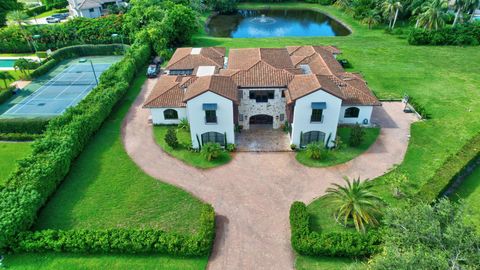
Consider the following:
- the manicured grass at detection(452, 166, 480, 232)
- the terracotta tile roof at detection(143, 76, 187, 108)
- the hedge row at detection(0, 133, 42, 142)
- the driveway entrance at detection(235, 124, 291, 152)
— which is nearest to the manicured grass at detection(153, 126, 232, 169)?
the driveway entrance at detection(235, 124, 291, 152)

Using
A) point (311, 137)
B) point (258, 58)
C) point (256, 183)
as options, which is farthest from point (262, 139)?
point (258, 58)

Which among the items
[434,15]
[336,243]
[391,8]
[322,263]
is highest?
[391,8]

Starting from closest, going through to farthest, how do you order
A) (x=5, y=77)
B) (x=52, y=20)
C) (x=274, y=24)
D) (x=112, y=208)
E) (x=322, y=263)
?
(x=322, y=263)
(x=112, y=208)
(x=5, y=77)
(x=52, y=20)
(x=274, y=24)

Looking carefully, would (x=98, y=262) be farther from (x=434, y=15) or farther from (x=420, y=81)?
(x=434, y=15)

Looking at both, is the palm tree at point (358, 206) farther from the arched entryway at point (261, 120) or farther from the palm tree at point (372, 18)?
the palm tree at point (372, 18)

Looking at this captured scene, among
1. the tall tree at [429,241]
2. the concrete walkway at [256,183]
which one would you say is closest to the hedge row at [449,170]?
the concrete walkway at [256,183]

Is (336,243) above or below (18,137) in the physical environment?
above
